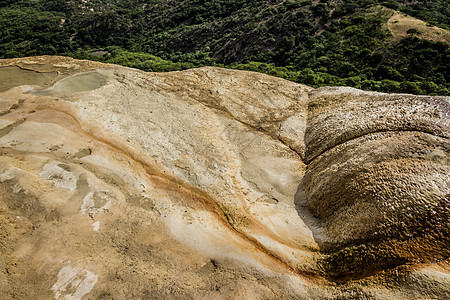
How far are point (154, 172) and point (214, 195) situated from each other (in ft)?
11.0

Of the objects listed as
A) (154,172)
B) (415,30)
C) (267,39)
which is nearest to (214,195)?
(154,172)

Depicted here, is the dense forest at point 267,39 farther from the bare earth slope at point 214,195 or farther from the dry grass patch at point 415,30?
the bare earth slope at point 214,195

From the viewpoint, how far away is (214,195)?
46.1 feet

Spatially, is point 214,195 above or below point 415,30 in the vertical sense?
above

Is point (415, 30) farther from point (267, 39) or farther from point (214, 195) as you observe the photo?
point (214, 195)

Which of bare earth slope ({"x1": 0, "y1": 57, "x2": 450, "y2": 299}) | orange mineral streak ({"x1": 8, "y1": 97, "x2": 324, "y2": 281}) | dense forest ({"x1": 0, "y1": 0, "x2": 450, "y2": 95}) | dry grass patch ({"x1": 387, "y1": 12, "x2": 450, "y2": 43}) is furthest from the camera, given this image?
dry grass patch ({"x1": 387, "y1": 12, "x2": 450, "y2": 43})

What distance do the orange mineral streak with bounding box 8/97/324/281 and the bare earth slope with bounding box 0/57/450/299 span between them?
7 cm

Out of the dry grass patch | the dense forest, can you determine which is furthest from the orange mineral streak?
the dry grass patch

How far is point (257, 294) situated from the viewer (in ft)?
32.7

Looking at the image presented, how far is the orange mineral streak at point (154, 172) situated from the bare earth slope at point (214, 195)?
0.22 ft

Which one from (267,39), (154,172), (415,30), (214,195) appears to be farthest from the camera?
(267,39)

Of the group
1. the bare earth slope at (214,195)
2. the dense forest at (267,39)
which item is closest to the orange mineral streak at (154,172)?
the bare earth slope at (214,195)

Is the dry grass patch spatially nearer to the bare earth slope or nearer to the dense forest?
the dense forest

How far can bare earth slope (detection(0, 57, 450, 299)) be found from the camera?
9758 millimetres
